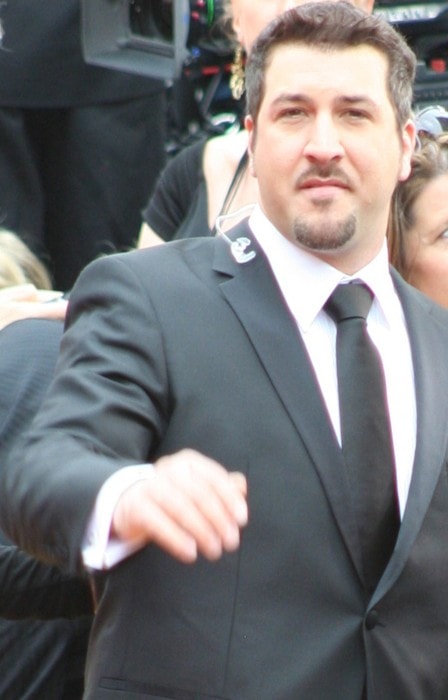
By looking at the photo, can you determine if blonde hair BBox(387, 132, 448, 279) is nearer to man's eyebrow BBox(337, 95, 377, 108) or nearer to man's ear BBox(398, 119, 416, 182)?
man's ear BBox(398, 119, 416, 182)

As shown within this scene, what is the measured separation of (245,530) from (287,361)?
0.27m

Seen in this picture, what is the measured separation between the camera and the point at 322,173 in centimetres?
276

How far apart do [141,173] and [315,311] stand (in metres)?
2.49

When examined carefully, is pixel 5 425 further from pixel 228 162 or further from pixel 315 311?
pixel 228 162

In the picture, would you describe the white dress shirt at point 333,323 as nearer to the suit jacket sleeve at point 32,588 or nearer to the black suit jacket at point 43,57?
the suit jacket sleeve at point 32,588

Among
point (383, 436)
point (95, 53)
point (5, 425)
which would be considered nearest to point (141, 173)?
point (95, 53)

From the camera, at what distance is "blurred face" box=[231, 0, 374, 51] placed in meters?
3.92

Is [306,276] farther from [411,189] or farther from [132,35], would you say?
[132,35]

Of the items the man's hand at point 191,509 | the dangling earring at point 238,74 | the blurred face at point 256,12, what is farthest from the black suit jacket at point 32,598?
the dangling earring at point 238,74

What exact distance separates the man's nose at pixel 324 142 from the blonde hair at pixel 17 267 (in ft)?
3.45

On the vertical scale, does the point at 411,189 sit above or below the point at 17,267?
above

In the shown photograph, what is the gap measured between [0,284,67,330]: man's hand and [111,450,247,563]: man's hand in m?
1.24

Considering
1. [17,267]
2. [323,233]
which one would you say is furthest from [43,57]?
[323,233]

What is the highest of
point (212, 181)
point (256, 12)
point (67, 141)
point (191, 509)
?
point (191, 509)
